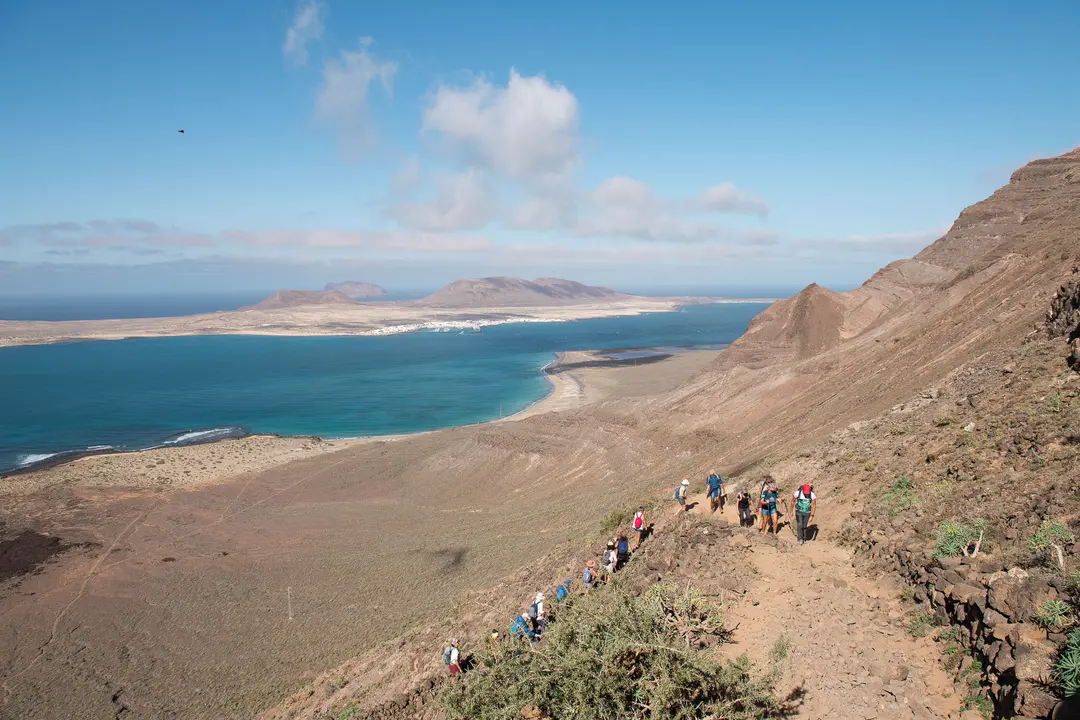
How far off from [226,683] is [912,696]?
1679cm

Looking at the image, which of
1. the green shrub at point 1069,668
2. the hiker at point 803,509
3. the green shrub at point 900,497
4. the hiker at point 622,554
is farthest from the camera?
the hiker at point 622,554

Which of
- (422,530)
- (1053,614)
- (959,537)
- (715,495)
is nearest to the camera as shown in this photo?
(1053,614)

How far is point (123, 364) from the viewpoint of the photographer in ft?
311

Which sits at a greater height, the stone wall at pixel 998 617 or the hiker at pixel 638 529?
the stone wall at pixel 998 617

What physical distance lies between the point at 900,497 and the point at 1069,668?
5796mm

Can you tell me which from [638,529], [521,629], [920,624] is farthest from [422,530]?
[920,624]

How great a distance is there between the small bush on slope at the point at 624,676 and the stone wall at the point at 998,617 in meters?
2.40

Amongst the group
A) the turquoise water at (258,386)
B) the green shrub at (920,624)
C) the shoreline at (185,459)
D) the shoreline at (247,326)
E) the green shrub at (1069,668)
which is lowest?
the shoreline at (185,459)

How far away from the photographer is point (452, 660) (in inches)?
457

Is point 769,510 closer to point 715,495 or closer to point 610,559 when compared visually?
point 715,495

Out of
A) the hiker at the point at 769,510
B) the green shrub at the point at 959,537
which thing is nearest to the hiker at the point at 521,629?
the hiker at the point at 769,510

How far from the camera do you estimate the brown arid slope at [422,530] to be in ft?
50.4

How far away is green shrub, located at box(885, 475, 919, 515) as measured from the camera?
1112 centimetres

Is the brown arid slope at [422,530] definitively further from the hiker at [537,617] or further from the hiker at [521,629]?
the hiker at [537,617]
